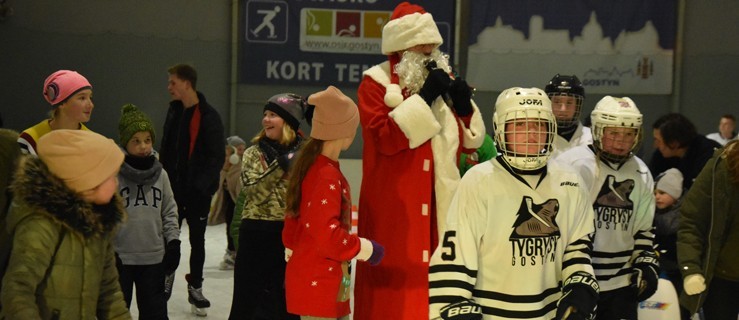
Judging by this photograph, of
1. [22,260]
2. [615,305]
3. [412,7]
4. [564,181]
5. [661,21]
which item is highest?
[661,21]

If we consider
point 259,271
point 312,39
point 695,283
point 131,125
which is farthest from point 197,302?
point 312,39

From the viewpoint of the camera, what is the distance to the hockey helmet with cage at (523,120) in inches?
131

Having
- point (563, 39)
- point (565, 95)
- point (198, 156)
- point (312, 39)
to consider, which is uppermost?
point (563, 39)

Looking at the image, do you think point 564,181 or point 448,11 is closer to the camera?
point 564,181

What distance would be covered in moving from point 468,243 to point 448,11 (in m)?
10.1

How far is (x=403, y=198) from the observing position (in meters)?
4.30

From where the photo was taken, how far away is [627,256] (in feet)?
14.3

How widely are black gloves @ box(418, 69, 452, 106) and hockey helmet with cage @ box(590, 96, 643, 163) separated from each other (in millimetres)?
723

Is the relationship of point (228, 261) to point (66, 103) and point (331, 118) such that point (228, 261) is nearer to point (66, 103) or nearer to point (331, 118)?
point (66, 103)

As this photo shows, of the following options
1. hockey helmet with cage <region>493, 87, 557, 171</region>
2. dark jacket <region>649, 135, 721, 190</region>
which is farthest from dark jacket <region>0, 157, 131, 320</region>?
dark jacket <region>649, 135, 721, 190</region>

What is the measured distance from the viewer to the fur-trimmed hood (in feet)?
10.2

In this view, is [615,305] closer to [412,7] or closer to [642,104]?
[412,7]

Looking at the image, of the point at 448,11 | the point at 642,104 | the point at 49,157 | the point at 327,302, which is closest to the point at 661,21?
the point at 642,104

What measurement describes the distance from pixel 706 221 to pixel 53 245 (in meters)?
2.85
